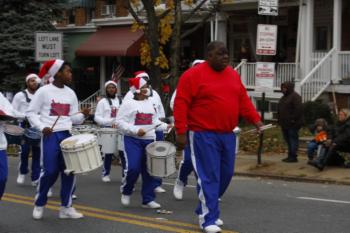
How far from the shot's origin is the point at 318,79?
22.2m

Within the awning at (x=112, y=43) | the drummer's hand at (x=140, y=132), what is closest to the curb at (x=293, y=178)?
the drummer's hand at (x=140, y=132)

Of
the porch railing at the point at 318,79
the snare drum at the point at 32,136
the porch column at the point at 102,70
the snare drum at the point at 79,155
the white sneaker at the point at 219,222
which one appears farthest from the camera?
the porch column at the point at 102,70

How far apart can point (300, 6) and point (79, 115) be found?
15.5m

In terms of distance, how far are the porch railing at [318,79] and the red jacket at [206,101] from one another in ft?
47.0

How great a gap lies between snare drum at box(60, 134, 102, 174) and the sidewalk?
5.81 metres

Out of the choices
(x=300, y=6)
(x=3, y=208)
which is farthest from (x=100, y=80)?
(x=3, y=208)

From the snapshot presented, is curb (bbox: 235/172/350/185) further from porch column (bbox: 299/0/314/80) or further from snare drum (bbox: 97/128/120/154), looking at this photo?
porch column (bbox: 299/0/314/80)

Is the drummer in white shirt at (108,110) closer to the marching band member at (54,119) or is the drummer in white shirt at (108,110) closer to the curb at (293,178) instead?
the curb at (293,178)

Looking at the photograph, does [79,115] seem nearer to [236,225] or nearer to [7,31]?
[236,225]

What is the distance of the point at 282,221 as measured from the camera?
8.68 meters

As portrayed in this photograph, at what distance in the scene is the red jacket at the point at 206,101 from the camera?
7.75 m

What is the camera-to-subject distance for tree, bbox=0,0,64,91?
27.6 metres

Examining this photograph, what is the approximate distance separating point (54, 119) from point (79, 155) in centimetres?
66

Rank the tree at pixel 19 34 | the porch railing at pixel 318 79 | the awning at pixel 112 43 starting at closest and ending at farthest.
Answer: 1. the porch railing at pixel 318 79
2. the tree at pixel 19 34
3. the awning at pixel 112 43
